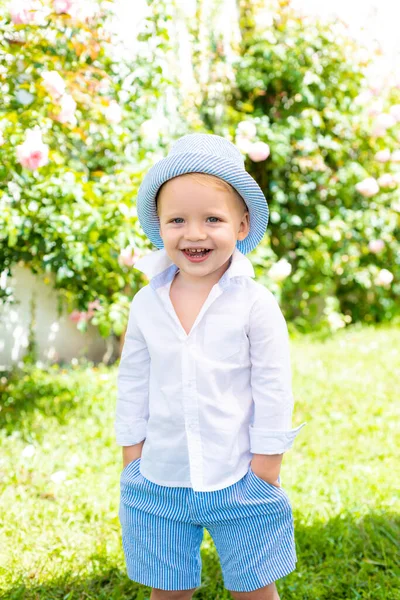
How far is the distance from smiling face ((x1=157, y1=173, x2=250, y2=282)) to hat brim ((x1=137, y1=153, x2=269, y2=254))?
18mm

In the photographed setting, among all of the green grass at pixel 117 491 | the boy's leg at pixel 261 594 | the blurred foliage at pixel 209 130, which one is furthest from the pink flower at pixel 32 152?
the boy's leg at pixel 261 594

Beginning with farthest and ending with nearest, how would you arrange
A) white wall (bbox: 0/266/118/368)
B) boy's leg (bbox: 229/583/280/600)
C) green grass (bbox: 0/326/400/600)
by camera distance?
white wall (bbox: 0/266/118/368)
green grass (bbox: 0/326/400/600)
boy's leg (bbox: 229/583/280/600)

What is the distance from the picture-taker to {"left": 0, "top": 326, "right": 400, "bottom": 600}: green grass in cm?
206

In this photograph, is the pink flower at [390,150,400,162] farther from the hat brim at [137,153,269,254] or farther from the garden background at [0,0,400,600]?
the hat brim at [137,153,269,254]

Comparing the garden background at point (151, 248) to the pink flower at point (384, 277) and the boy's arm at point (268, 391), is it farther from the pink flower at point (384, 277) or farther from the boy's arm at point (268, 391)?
the boy's arm at point (268, 391)

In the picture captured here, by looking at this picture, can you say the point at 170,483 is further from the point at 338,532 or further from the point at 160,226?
the point at 338,532

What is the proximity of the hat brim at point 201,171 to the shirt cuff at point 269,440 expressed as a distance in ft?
1.43

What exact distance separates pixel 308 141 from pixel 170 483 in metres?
4.27

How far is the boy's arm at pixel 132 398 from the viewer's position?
1613 millimetres

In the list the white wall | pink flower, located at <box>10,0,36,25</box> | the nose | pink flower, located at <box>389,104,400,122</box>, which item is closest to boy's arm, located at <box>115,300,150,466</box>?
the nose

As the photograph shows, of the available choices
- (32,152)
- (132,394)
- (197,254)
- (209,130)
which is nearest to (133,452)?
(132,394)

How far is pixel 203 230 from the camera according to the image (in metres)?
1.44

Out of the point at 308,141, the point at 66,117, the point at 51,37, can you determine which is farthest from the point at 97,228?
the point at 308,141

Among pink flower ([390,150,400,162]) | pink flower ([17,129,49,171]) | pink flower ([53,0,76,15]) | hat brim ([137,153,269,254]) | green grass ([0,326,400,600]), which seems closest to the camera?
hat brim ([137,153,269,254])
